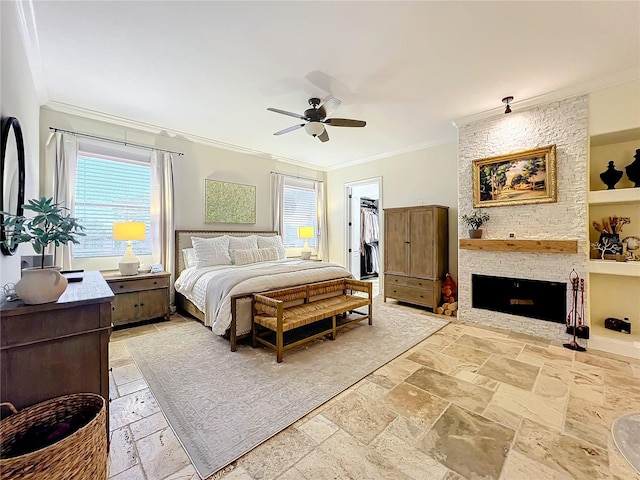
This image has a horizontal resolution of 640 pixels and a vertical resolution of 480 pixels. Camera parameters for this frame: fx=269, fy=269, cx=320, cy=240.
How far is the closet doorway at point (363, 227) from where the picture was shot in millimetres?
6457

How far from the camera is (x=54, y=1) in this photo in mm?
1924

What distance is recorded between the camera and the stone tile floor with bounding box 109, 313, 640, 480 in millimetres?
1459

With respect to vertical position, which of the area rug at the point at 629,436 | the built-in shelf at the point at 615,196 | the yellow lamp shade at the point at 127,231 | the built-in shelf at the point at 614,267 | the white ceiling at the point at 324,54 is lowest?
the area rug at the point at 629,436

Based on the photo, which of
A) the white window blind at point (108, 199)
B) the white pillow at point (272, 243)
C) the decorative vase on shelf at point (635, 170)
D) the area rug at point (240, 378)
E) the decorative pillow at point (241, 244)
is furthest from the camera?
the white pillow at point (272, 243)

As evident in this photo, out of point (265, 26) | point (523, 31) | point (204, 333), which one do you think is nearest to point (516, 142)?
point (523, 31)

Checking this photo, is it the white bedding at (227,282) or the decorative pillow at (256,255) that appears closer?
the white bedding at (227,282)

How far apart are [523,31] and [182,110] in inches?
149

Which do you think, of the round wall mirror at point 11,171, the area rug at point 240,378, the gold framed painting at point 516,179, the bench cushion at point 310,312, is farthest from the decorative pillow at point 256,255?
the gold framed painting at point 516,179

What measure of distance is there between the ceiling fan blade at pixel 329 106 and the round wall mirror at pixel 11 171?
8.10 ft

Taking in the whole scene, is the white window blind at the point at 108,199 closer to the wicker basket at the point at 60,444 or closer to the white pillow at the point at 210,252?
the white pillow at the point at 210,252

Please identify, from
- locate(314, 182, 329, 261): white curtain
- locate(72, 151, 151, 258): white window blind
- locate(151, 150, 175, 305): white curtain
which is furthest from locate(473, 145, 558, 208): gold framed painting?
locate(72, 151, 151, 258): white window blind

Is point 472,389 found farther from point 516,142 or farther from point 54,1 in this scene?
point 54,1

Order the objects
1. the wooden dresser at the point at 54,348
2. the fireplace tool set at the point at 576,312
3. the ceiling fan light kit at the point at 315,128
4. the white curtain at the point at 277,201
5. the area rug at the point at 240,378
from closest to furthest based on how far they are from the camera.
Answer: the wooden dresser at the point at 54,348
the area rug at the point at 240,378
the fireplace tool set at the point at 576,312
the ceiling fan light kit at the point at 315,128
the white curtain at the point at 277,201

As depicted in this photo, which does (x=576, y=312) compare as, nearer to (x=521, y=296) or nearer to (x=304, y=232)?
(x=521, y=296)
